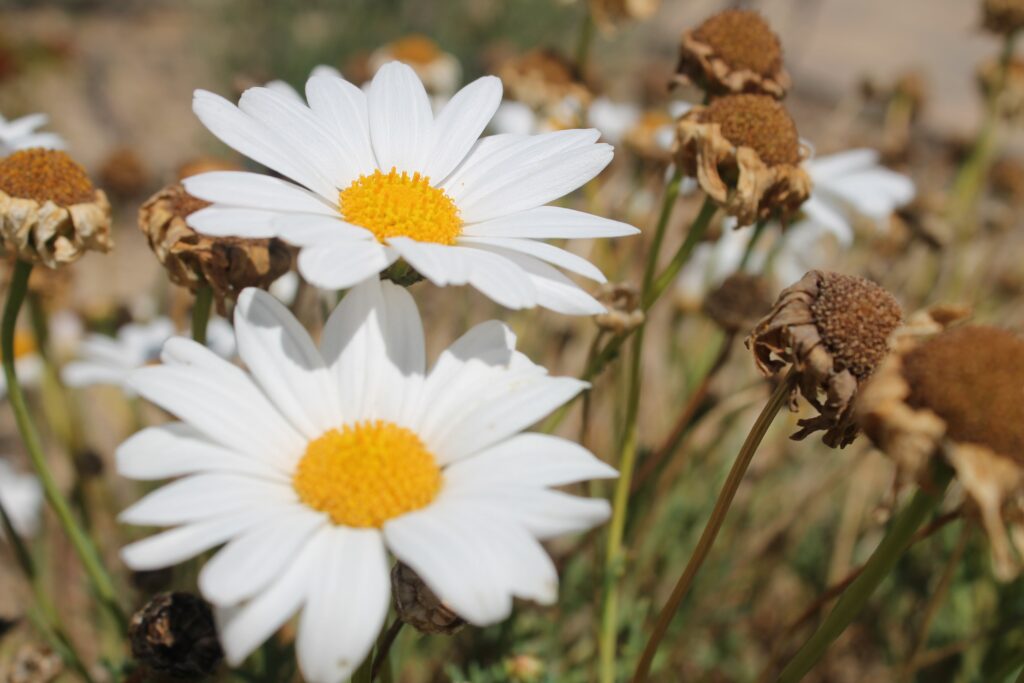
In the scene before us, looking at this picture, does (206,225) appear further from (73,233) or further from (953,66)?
(953,66)

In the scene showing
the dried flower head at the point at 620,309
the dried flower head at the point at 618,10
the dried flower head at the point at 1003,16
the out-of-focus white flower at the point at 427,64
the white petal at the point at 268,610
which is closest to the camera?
the white petal at the point at 268,610

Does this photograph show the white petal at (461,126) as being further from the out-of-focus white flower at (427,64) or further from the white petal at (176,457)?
the out-of-focus white flower at (427,64)

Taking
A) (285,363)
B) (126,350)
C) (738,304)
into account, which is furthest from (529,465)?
(126,350)

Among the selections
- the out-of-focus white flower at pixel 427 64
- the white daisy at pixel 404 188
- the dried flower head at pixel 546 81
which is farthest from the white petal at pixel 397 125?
the out-of-focus white flower at pixel 427 64

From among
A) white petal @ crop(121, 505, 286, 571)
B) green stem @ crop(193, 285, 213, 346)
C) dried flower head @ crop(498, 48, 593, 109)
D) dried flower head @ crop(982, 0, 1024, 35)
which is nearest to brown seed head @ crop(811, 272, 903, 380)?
white petal @ crop(121, 505, 286, 571)

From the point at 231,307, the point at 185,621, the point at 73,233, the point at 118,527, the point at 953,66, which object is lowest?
the point at 953,66

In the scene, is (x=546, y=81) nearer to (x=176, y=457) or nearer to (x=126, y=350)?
(x=126, y=350)

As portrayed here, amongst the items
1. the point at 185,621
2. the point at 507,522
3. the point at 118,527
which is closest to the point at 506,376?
the point at 507,522
